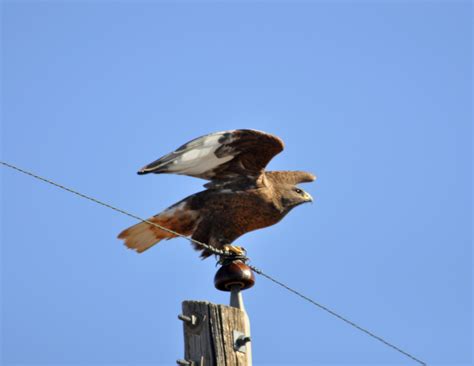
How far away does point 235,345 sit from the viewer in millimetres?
4973

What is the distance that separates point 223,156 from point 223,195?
1.06ft

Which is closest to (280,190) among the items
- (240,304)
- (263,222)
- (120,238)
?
(263,222)

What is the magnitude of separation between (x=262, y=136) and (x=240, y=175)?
374 mm

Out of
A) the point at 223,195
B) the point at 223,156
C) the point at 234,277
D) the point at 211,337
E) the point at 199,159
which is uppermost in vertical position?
the point at 223,156

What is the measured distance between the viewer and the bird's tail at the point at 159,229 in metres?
7.15

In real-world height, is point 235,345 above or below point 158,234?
below

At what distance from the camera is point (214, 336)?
492 cm

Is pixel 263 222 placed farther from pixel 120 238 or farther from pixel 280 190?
pixel 120 238

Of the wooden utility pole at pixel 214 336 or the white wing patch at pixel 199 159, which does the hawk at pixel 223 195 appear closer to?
the white wing patch at pixel 199 159

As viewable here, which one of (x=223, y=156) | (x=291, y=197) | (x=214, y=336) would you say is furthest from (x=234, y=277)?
(x=291, y=197)

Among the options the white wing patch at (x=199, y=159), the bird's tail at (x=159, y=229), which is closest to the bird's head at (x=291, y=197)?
the white wing patch at (x=199, y=159)

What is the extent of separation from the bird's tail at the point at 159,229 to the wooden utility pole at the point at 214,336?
2.12 metres

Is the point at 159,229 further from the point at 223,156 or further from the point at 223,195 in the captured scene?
the point at 223,156

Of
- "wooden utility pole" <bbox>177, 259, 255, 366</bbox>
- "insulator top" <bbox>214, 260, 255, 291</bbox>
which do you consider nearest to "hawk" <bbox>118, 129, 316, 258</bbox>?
"insulator top" <bbox>214, 260, 255, 291</bbox>
